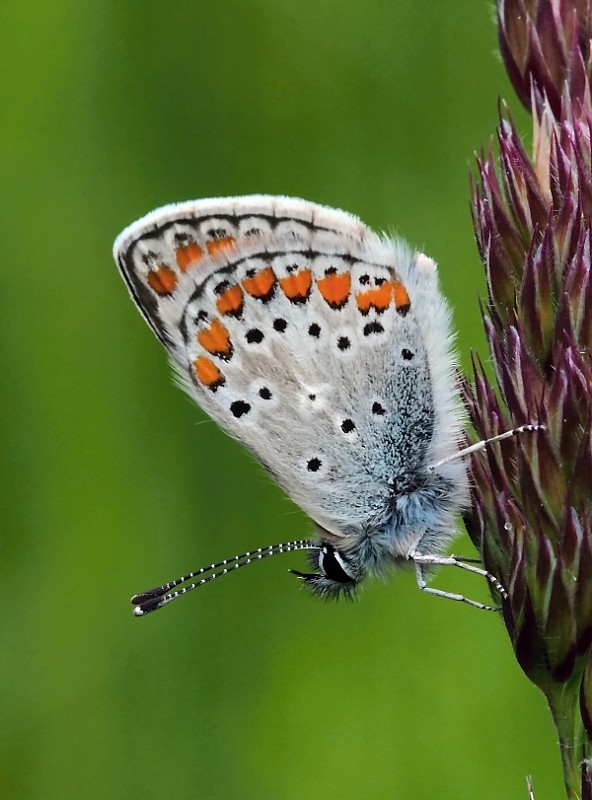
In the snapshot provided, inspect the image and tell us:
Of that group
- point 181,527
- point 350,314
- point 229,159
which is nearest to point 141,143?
point 229,159

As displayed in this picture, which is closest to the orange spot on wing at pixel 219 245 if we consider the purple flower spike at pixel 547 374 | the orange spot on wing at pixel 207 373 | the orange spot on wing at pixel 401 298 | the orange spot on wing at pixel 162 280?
the orange spot on wing at pixel 162 280

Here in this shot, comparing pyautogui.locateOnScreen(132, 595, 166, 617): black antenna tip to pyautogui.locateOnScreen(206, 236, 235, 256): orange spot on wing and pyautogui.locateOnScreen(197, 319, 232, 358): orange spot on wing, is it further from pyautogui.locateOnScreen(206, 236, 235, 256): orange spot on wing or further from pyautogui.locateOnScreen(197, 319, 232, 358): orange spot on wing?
pyautogui.locateOnScreen(206, 236, 235, 256): orange spot on wing

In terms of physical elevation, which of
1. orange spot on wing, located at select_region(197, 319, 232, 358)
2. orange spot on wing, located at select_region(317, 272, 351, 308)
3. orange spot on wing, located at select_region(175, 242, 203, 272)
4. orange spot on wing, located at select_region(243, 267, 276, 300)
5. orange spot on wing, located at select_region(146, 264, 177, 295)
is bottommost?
orange spot on wing, located at select_region(197, 319, 232, 358)

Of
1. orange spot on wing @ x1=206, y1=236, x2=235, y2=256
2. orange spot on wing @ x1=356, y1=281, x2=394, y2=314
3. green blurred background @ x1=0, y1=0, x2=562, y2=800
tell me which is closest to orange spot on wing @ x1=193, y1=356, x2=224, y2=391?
orange spot on wing @ x1=206, y1=236, x2=235, y2=256

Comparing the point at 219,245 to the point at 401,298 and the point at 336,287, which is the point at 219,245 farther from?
the point at 401,298

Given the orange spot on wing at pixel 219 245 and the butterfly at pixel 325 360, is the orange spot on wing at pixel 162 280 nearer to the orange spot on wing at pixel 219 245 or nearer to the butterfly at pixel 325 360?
the butterfly at pixel 325 360
